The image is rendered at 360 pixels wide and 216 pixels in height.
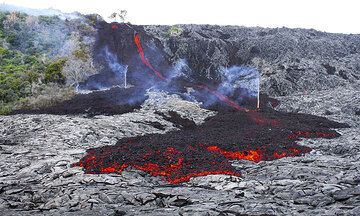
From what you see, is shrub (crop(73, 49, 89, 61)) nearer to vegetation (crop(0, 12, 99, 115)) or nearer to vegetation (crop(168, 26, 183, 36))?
vegetation (crop(0, 12, 99, 115))

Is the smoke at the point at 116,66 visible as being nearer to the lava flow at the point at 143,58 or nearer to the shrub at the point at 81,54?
the shrub at the point at 81,54

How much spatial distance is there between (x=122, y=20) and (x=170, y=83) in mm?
28046

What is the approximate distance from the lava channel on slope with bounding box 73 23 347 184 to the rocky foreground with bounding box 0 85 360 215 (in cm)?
82

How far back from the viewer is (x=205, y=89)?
44125 millimetres

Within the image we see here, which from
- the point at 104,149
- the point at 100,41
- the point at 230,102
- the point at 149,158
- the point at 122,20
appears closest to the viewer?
the point at 149,158

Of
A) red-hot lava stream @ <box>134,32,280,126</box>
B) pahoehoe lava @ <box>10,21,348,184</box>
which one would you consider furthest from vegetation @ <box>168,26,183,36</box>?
pahoehoe lava @ <box>10,21,348,184</box>

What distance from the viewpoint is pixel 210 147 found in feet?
73.2

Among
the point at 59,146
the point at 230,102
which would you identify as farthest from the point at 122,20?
the point at 59,146

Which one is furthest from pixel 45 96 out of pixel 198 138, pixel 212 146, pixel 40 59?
pixel 212 146

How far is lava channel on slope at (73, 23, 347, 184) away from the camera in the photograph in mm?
18047

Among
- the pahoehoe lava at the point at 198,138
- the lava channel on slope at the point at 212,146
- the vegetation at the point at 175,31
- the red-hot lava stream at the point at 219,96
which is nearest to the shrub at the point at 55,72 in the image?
the pahoehoe lava at the point at 198,138

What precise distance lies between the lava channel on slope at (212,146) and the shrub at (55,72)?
15477mm

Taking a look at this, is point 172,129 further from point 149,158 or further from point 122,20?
point 122,20

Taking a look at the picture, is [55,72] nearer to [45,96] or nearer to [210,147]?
[45,96]
